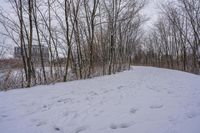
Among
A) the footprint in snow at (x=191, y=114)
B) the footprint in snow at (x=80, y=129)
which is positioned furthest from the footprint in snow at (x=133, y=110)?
the footprint in snow at (x=80, y=129)

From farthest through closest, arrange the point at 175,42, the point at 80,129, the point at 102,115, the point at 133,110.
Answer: the point at 175,42 < the point at 133,110 < the point at 102,115 < the point at 80,129

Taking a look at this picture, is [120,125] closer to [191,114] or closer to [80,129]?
[80,129]

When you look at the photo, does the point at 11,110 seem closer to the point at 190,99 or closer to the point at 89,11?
the point at 190,99

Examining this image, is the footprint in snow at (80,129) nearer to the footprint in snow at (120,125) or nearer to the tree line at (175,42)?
the footprint in snow at (120,125)

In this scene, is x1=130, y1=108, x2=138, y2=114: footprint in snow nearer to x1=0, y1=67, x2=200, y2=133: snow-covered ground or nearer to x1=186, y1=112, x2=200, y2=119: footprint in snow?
x1=0, y1=67, x2=200, y2=133: snow-covered ground

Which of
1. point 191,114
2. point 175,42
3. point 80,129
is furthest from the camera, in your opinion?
point 175,42

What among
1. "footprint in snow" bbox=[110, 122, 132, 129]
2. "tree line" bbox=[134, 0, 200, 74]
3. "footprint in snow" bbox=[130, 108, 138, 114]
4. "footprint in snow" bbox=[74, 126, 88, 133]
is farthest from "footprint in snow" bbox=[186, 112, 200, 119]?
"tree line" bbox=[134, 0, 200, 74]

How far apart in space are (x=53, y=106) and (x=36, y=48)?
31.0ft

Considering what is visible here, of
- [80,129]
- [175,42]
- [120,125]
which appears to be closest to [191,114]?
[120,125]

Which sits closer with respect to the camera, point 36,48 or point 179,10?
point 36,48

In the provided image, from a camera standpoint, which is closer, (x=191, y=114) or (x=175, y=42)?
(x=191, y=114)

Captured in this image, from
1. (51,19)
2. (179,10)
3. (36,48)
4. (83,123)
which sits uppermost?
(179,10)

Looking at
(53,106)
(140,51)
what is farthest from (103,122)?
(140,51)

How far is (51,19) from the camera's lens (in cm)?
1402
